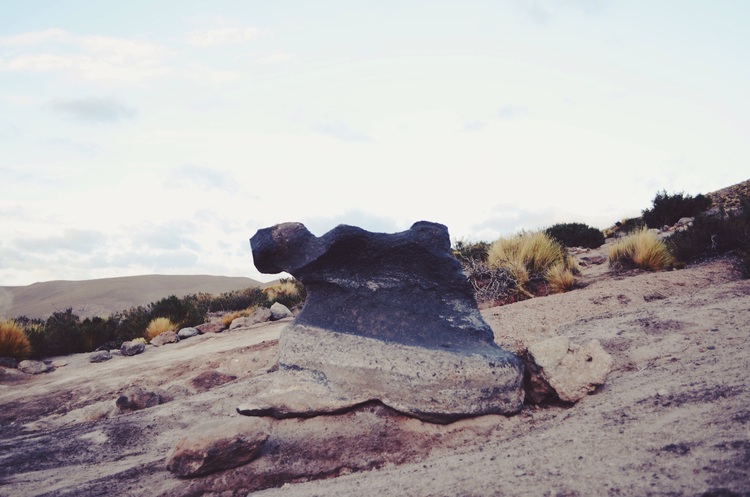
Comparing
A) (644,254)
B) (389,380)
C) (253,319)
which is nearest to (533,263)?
(644,254)

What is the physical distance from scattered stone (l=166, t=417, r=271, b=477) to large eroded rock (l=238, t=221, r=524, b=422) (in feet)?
2.12

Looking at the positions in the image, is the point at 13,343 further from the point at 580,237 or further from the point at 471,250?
the point at 580,237

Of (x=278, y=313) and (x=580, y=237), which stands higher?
(x=580, y=237)

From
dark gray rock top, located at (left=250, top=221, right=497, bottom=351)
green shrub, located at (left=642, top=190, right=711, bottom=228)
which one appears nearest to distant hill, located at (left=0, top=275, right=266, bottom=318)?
green shrub, located at (left=642, top=190, right=711, bottom=228)

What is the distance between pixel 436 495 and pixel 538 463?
583 millimetres

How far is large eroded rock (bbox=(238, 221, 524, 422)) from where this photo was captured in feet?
12.9

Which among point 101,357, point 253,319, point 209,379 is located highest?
point 253,319

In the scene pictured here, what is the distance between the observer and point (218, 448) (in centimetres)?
336

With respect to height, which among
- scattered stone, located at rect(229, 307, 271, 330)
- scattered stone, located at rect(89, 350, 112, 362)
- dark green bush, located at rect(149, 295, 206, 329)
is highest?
dark green bush, located at rect(149, 295, 206, 329)

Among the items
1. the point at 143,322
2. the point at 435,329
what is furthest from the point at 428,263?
the point at 143,322

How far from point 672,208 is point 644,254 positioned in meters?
10.2

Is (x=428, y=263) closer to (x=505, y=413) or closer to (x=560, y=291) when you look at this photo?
(x=505, y=413)

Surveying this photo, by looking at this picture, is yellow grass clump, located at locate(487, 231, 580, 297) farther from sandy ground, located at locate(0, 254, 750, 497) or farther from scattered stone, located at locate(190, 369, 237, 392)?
scattered stone, located at locate(190, 369, 237, 392)

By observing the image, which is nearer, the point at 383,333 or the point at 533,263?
the point at 383,333
